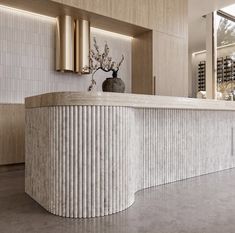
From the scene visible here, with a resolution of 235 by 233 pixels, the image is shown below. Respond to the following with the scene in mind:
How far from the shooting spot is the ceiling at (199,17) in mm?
5367

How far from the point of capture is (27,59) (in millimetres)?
3730

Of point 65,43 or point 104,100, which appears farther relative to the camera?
point 65,43

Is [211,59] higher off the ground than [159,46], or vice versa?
[211,59]

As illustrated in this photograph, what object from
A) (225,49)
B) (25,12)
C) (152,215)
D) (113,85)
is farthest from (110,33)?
(225,49)

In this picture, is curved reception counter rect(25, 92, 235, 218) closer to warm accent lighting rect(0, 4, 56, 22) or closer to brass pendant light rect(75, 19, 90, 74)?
brass pendant light rect(75, 19, 90, 74)

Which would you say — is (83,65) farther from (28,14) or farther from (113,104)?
(113,104)

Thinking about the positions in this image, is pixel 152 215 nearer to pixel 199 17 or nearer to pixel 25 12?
pixel 25 12

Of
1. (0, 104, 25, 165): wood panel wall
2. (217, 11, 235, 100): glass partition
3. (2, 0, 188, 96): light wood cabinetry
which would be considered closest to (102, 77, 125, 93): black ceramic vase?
(0, 104, 25, 165): wood panel wall

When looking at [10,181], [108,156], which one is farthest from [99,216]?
[10,181]

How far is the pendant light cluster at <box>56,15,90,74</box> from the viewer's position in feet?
12.5

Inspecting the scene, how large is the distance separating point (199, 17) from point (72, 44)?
364 centimetres

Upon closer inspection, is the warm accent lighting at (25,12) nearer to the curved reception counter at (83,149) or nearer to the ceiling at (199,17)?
the curved reception counter at (83,149)

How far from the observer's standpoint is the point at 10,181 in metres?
2.81

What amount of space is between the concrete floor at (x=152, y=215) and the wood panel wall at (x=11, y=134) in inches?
32.9
